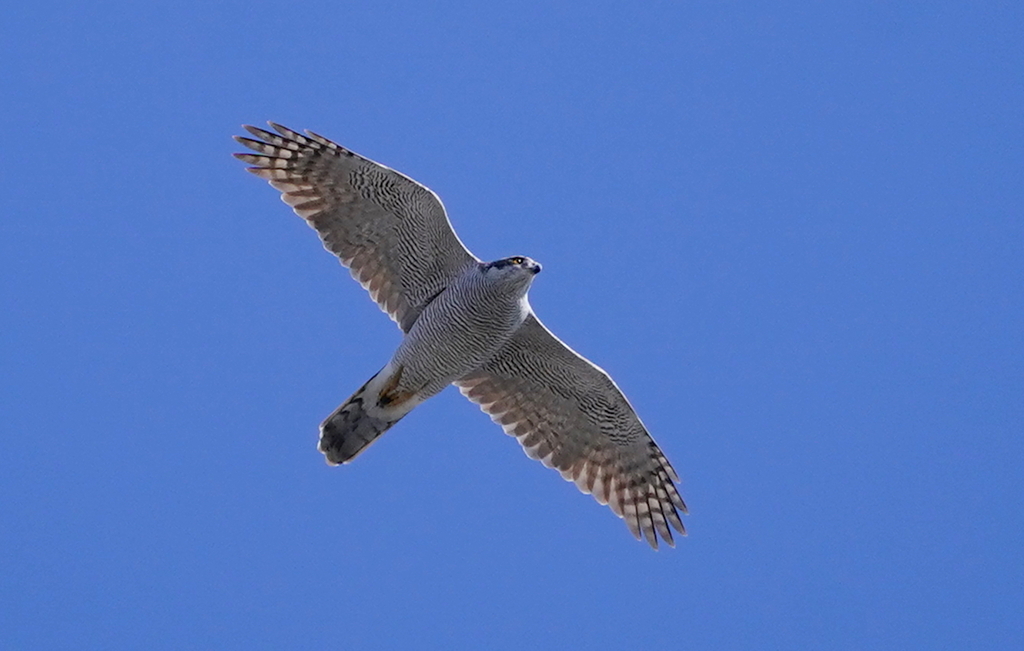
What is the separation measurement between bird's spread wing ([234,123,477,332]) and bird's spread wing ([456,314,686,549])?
1016mm

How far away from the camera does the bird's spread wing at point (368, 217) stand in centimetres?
1331

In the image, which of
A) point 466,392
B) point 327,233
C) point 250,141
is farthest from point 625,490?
point 250,141

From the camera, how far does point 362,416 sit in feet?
44.4

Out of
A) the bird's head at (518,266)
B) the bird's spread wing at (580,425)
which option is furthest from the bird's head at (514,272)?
the bird's spread wing at (580,425)

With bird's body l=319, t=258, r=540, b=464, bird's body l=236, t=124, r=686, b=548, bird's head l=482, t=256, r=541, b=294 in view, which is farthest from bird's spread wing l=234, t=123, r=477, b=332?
bird's head l=482, t=256, r=541, b=294

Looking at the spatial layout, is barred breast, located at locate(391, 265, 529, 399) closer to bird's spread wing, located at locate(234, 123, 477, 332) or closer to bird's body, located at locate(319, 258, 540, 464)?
bird's body, located at locate(319, 258, 540, 464)

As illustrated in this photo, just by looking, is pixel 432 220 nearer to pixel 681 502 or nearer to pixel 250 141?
pixel 250 141

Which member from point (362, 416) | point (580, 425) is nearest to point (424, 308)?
point (362, 416)

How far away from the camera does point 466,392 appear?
14.3 m

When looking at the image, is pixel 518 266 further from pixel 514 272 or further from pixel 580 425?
pixel 580 425

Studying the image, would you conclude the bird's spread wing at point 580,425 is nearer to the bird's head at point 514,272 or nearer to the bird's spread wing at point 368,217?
the bird's head at point 514,272

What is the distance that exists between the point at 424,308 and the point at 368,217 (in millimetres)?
1003

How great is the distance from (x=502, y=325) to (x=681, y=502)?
2845 millimetres

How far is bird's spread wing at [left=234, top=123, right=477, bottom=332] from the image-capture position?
13.3 m
